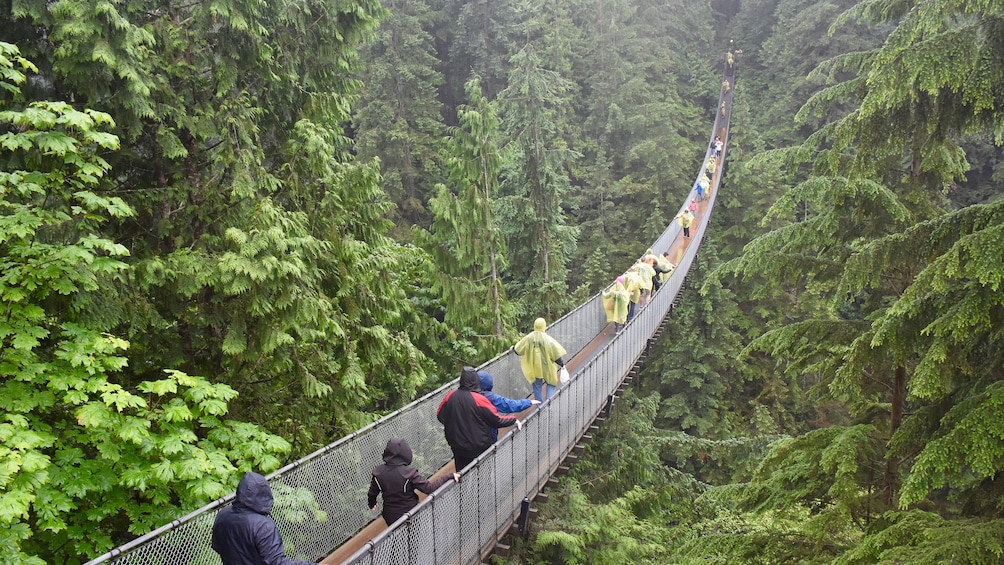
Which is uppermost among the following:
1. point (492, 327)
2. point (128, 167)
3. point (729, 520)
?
point (128, 167)

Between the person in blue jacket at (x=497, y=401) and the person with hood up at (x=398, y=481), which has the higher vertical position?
the person in blue jacket at (x=497, y=401)

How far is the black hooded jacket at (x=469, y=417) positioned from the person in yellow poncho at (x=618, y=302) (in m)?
5.80

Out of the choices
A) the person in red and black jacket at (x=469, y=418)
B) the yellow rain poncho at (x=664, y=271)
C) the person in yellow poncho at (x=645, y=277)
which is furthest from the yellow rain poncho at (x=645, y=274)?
the person in red and black jacket at (x=469, y=418)

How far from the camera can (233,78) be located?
5.07 metres

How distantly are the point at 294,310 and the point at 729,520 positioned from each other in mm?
9283

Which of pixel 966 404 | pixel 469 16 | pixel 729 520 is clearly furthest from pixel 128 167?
pixel 469 16

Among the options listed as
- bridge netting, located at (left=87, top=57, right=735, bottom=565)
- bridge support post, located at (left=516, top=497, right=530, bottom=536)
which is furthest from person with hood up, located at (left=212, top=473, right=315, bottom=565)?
bridge support post, located at (left=516, top=497, right=530, bottom=536)

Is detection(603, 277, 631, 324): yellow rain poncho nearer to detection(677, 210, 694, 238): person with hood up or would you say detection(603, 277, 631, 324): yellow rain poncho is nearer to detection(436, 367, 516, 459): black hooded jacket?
detection(436, 367, 516, 459): black hooded jacket

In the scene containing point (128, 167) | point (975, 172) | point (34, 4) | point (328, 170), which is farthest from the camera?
point (975, 172)

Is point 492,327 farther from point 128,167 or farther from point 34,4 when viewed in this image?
point 34,4

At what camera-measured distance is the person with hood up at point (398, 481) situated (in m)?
3.92

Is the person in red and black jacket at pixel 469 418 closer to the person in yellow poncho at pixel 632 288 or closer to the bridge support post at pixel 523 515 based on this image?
the bridge support post at pixel 523 515

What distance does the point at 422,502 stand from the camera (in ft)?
12.6

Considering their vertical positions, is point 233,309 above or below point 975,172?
below
